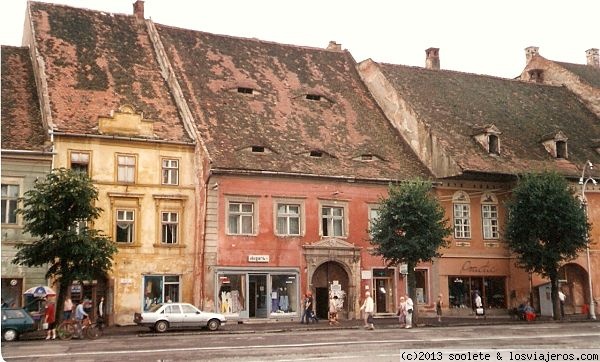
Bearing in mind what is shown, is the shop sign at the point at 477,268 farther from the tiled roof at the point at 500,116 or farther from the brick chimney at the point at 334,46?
the brick chimney at the point at 334,46

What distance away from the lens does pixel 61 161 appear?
30266 millimetres

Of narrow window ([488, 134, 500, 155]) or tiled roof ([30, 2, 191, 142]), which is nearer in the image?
tiled roof ([30, 2, 191, 142])

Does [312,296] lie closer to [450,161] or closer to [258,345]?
[450,161]

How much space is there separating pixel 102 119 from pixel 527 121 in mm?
25776

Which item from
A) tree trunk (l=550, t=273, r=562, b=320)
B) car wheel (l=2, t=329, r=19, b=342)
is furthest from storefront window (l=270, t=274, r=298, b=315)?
tree trunk (l=550, t=273, r=562, b=320)

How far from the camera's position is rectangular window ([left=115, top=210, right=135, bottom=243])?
31312mm

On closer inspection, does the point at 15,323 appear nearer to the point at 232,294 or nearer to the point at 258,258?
the point at 232,294

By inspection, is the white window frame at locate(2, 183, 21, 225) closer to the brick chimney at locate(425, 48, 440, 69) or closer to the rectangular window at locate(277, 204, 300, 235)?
the rectangular window at locate(277, 204, 300, 235)

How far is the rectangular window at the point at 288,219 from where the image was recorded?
1332 inches

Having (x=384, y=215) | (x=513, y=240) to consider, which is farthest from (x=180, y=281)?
(x=513, y=240)

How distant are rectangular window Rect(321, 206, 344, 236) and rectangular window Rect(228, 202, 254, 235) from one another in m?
3.75

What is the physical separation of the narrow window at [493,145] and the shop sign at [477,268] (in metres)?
6.09

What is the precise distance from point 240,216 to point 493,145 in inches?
602

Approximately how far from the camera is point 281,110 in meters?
37.8
